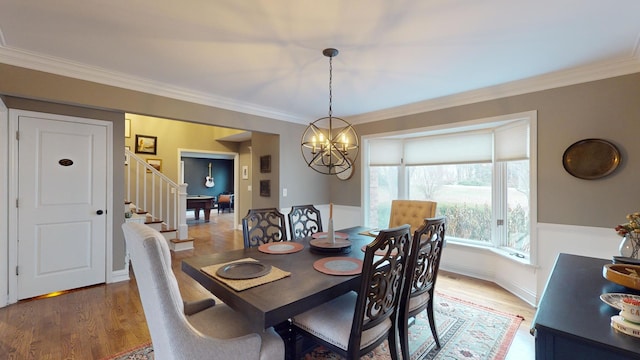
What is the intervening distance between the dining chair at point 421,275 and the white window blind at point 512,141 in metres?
1.92

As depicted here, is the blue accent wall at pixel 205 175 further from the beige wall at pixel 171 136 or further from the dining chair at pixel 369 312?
the dining chair at pixel 369 312

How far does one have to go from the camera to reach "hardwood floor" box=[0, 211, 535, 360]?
6.71 feet

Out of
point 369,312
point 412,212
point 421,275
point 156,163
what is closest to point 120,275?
point 369,312

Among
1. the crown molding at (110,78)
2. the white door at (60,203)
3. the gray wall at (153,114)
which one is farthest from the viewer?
the white door at (60,203)

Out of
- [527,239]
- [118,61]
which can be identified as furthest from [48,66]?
[527,239]

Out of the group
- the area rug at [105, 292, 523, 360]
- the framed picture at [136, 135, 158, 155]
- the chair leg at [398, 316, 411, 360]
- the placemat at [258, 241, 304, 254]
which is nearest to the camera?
the chair leg at [398, 316, 411, 360]

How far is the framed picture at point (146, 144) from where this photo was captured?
638 cm

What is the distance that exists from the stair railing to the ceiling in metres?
2.64

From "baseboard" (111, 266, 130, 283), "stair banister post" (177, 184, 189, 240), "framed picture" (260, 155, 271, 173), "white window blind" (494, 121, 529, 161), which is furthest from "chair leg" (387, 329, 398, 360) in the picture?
"stair banister post" (177, 184, 189, 240)

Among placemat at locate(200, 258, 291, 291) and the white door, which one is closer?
placemat at locate(200, 258, 291, 291)

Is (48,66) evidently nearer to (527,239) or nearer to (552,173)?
(552,173)

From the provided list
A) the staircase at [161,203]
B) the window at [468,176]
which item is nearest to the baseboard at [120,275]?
the staircase at [161,203]

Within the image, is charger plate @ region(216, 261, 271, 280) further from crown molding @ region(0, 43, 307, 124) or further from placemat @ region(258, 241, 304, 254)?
crown molding @ region(0, 43, 307, 124)

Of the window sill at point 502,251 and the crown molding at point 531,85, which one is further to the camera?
the window sill at point 502,251
